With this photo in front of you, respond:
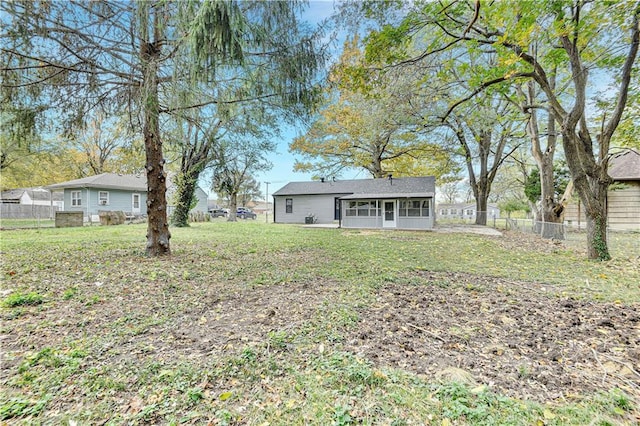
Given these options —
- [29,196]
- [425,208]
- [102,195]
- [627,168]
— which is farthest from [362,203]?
[29,196]

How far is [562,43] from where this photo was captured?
6371 millimetres

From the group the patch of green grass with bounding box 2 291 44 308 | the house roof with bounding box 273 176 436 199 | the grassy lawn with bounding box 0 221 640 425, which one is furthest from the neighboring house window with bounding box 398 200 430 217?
the patch of green grass with bounding box 2 291 44 308

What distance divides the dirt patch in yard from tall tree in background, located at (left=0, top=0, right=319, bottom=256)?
3389 millimetres

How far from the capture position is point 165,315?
3189mm

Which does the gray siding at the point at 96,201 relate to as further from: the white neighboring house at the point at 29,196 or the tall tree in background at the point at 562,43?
the tall tree in background at the point at 562,43

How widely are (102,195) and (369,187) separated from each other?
18789 millimetres

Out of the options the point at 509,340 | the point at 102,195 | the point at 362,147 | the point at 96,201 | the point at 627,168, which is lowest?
the point at 509,340

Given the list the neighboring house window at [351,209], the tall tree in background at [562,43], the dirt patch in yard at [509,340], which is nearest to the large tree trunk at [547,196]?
the tall tree in background at [562,43]

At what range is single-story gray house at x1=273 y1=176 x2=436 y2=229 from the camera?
1598 centimetres

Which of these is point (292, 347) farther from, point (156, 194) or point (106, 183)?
point (106, 183)

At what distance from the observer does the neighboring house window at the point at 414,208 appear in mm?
15820

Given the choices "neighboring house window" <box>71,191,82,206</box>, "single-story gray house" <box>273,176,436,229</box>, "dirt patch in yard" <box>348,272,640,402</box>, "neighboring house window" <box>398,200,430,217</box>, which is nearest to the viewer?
"dirt patch in yard" <box>348,272,640,402</box>

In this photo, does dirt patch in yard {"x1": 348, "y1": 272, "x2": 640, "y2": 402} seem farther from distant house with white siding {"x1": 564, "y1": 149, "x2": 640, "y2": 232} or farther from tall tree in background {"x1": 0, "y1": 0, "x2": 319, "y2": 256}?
distant house with white siding {"x1": 564, "y1": 149, "x2": 640, "y2": 232}

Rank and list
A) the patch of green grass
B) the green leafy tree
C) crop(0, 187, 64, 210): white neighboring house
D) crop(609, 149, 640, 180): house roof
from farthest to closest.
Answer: crop(0, 187, 64, 210): white neighboring house → the green leafy tree → crop(609, 149, 640, 180): house roof → the patch of green grass
